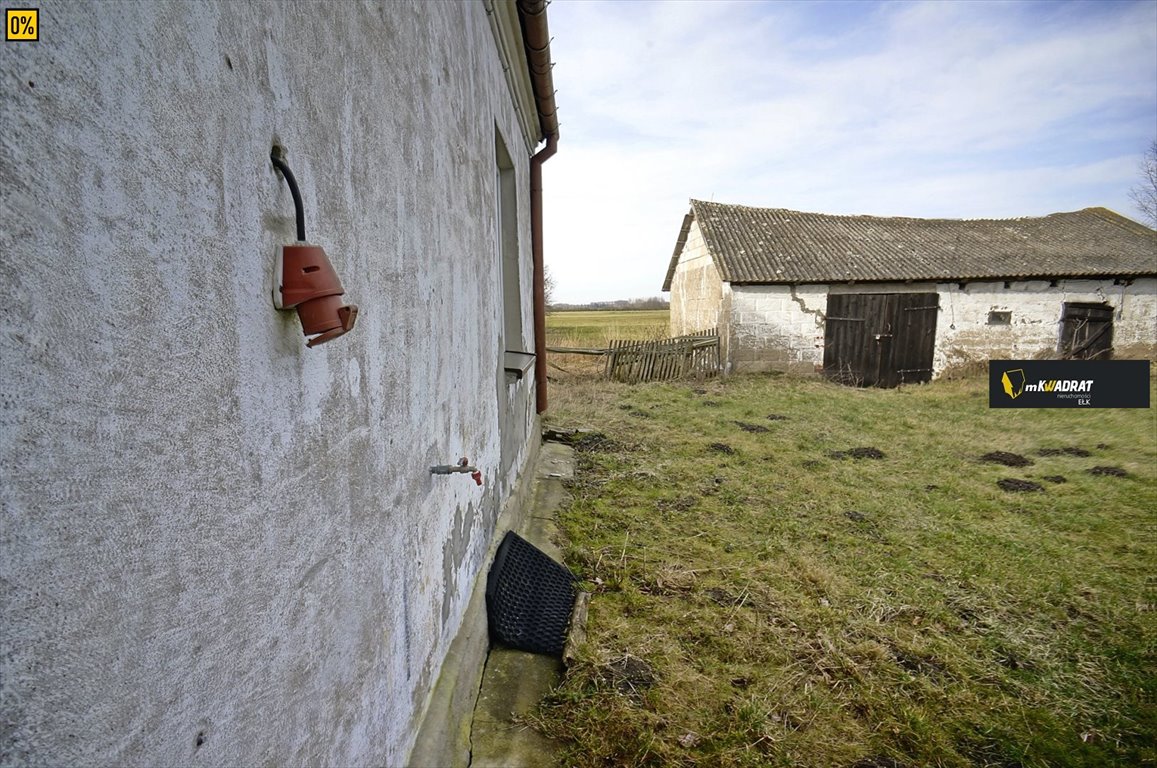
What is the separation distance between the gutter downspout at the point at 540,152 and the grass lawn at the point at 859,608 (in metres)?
1.35

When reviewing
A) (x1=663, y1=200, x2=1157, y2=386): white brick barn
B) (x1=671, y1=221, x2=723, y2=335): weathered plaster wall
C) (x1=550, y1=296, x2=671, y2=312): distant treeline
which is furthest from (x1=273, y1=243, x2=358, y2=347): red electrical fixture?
(x1=550, y1=296, x2=671, y2=312): distant treeline

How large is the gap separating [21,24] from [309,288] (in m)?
0.46

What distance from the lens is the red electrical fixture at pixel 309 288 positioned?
901 millimetres

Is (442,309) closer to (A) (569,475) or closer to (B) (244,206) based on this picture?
(B) (244,206)

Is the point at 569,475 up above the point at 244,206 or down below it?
below

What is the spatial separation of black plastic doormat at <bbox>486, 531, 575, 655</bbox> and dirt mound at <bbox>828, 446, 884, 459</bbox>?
4564 millimetres

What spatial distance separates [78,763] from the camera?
54 centimetres

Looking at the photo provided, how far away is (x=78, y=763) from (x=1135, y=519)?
272 inches

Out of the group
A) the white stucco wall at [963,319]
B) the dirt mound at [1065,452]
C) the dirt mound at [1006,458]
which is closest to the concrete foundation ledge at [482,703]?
the dirt mound at [1006,458]

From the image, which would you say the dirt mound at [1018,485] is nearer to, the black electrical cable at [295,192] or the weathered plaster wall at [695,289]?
the black electrical cable at [295,192]

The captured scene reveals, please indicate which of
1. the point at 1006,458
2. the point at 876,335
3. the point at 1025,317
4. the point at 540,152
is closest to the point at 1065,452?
the point at 1006,458

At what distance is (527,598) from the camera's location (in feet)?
10.00

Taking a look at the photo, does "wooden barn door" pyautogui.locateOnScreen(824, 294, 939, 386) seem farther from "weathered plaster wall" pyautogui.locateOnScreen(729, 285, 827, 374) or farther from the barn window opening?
the barn window opening

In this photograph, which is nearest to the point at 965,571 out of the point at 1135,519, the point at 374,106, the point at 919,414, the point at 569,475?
the point at 1135,519
